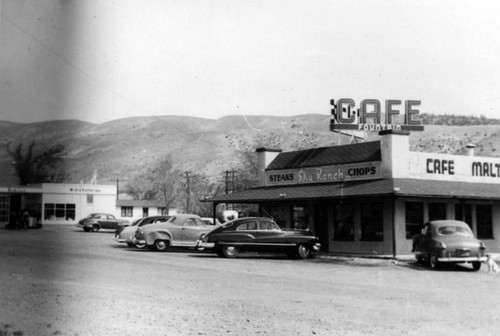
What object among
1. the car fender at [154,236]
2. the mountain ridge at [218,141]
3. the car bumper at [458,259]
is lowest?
the car bumper at [458,259]

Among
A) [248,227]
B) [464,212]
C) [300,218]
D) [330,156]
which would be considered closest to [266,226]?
[248,227]

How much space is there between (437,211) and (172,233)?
10742 millimetres

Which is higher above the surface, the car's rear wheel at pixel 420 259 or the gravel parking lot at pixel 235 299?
the car's rear wheel at pixel 420 259

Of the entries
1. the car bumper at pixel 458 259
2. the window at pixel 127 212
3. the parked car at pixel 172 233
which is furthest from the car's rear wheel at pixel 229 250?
the window at pixel 127 212

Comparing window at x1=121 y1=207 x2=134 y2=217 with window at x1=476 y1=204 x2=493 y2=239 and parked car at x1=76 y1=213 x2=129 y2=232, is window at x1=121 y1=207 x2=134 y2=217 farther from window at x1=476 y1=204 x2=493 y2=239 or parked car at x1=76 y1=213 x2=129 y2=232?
window at x1=476 y1=204 x2=493 y2=239

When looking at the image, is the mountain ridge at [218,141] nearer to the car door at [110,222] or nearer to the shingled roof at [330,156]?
the car door at [110,222]

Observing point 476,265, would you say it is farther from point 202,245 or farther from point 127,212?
point 127,212

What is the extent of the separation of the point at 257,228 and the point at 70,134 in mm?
12548

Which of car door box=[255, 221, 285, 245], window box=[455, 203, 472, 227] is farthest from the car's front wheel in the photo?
car door box=[255, 221, 285, 245]

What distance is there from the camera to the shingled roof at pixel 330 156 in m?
27.3

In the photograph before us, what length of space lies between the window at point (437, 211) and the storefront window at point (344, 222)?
3087 mm

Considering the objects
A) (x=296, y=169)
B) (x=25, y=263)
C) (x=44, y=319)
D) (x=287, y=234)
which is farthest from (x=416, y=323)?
(x=296, y=169)

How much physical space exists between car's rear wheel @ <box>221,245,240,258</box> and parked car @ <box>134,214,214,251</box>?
2.75m

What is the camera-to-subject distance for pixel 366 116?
30969mm
